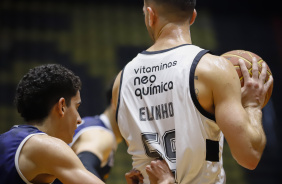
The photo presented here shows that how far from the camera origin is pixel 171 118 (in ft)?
6.10

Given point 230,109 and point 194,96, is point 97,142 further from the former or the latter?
point 230,109

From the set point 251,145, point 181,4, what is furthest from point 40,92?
point 251,145

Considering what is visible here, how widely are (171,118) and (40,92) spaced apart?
29.6 inches

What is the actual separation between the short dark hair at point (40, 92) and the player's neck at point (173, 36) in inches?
22.8

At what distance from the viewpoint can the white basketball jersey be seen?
1.78 m

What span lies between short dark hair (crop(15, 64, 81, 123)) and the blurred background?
415 cm

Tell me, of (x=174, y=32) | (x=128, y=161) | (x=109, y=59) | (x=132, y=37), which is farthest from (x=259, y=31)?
(x=174, y=32)

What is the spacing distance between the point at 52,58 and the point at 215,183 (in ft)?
17.6

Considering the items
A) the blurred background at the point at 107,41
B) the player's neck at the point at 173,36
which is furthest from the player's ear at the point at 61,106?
the blurred background at the point at 107,41

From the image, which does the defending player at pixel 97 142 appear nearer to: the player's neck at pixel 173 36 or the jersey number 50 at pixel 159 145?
the jersey number 50 at pixel 159 145

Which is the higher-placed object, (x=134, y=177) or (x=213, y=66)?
(x=213, y=66)

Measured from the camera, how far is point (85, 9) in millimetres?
7570

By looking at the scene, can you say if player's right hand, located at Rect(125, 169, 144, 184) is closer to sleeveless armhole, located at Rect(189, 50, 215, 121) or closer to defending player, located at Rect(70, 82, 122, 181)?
sleeveless armhole, located at Rect(189, 50, 215, 121)

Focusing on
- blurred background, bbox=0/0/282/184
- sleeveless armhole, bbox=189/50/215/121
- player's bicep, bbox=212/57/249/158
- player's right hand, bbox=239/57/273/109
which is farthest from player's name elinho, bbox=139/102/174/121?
blurred background, bbox=0/0/282/184
